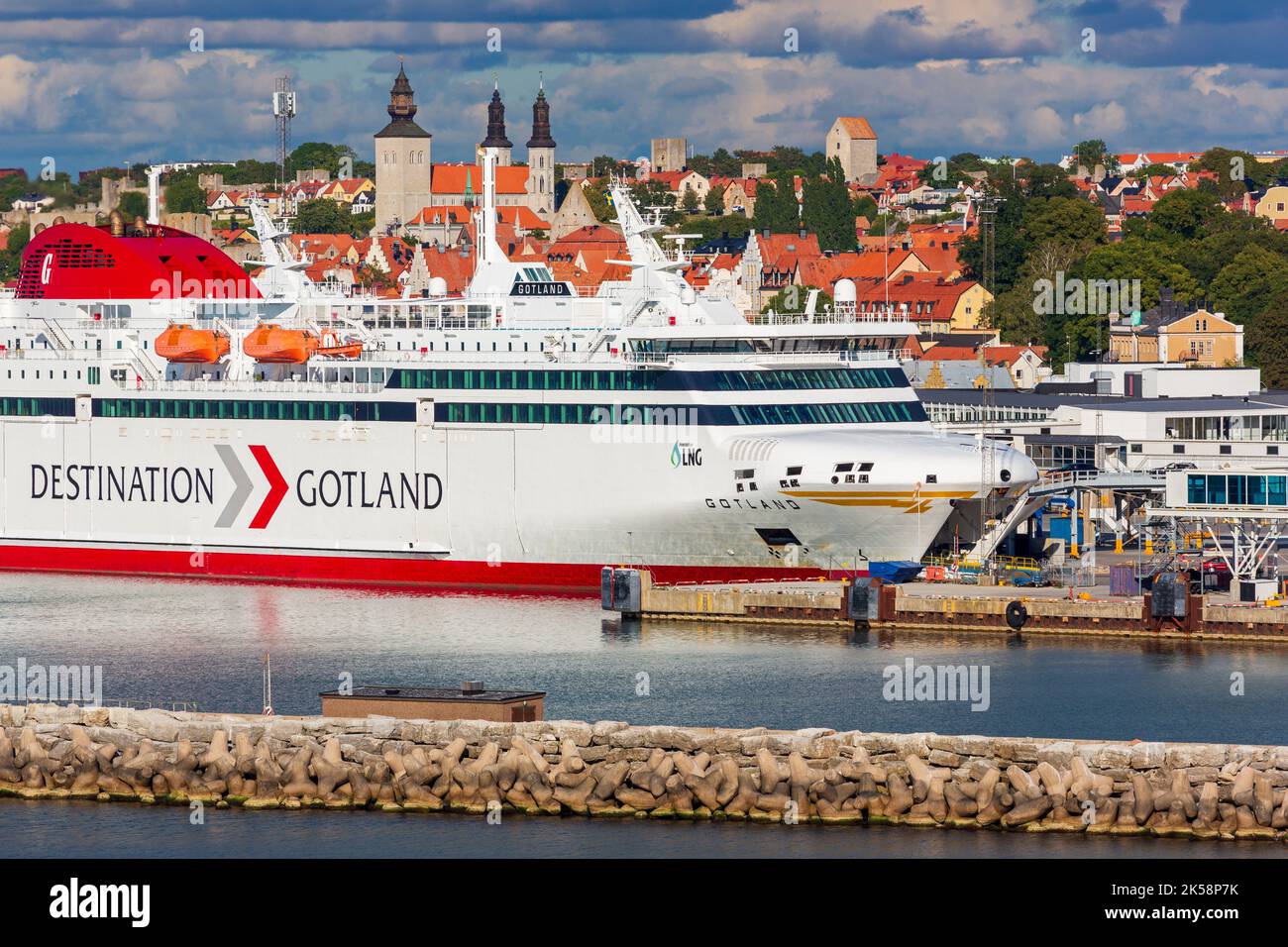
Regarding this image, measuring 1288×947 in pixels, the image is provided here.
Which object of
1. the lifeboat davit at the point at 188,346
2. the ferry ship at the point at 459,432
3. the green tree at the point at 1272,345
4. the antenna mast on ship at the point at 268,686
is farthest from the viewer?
the green tree at the point at 1272,345

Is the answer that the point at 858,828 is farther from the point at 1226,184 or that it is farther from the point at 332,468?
the point at 1226,184

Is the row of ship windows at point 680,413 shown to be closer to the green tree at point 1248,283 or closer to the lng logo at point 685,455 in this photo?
the lng logo at point 685,455

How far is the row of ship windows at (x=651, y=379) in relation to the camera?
60.5 m

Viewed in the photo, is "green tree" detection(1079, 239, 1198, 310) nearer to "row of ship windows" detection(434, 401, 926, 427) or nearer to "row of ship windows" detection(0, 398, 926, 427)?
"row of ship windows" detection(0, 398, 926, 427)

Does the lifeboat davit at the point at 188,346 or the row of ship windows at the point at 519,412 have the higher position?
the lifeboat davit at the point at 188,346

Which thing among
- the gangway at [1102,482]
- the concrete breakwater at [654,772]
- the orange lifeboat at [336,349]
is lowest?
the concrete breakwater at [654,772]

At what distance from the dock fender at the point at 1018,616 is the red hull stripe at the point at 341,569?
242 inches

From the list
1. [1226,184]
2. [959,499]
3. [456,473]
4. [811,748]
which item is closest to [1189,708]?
[811,748]

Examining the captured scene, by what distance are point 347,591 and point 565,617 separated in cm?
788

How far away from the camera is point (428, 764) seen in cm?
3897

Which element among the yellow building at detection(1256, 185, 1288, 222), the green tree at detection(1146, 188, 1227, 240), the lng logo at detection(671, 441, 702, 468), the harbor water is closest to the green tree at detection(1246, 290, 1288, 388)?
the green tree at detection(1146, 188, 1227, 240)

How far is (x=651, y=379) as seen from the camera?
60.9 metres

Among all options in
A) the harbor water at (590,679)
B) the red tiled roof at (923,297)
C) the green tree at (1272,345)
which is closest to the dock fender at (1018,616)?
the harbor water at (590,679)

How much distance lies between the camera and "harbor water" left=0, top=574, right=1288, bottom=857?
37188mm
